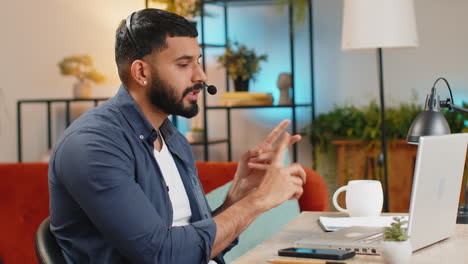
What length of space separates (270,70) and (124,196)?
3.32 meters

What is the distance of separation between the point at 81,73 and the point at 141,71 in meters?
2.62

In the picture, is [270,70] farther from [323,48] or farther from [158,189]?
[158,189]

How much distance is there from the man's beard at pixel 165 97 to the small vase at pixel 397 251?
0.70 m

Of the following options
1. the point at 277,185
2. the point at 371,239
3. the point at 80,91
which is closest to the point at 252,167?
the point at 277,185

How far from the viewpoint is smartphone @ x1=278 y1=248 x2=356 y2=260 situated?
1548 mm

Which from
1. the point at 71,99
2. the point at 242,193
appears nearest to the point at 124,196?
the point at 242,193

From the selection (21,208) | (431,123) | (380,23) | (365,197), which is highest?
(380,23)

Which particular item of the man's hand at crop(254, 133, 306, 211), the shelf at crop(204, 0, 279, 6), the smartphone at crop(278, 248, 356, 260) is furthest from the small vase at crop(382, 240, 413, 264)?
the shelf at crop(204, 0, 279, 6)

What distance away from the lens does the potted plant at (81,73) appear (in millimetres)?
4305

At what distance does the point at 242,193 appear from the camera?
6.59ft

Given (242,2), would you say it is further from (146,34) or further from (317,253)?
(317,253)

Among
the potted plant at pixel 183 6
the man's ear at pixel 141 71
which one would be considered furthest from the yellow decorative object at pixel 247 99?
the man's ear at pixel 141 71

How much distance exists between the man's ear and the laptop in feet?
1.96

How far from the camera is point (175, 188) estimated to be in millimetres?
1897
